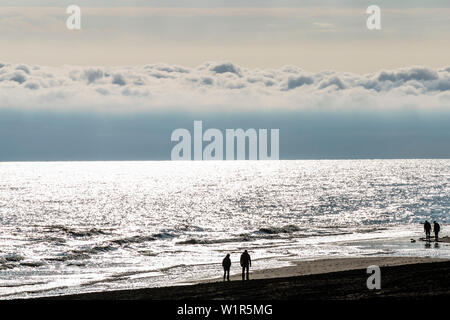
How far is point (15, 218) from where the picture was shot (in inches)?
4636

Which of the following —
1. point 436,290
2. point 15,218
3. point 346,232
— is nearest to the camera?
point 436,290

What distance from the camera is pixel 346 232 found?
9012 centimetres

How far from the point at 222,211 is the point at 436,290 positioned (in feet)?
348

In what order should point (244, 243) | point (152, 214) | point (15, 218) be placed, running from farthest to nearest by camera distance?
point (152, 214) → point (15, 218) → point (244, 243)

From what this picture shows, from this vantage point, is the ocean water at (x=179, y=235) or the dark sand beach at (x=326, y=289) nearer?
the dark sand beach at (x=326, y=289)

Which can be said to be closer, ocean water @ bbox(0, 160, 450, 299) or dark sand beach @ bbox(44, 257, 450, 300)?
dark sand beach @ bbox(44, 257, 450, 300)

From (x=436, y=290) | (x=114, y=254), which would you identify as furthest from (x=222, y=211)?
(x=436, y=290)

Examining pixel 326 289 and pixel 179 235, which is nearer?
pixel 326 289

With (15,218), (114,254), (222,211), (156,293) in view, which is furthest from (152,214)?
(156,293)

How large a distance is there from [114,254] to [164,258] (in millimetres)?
6064
